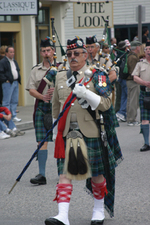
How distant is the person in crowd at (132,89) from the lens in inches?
461

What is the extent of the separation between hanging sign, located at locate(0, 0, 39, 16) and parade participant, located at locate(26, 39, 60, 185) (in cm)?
633

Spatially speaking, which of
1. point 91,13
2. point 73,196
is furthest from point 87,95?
point 91,13

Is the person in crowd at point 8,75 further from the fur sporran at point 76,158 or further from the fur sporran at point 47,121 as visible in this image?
the fur sporran at point 76,158

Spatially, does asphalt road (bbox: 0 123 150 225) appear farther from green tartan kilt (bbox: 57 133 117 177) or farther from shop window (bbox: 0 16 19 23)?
shop window (bbox: 0 16 19 23)

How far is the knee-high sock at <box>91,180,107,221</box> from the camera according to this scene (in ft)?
14.3

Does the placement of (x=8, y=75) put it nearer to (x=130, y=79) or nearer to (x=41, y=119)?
(x=130, y=79)

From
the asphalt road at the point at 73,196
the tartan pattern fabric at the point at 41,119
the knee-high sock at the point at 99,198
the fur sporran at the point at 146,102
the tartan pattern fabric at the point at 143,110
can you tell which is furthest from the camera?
the tartan pattern fabric at the point at 143,110

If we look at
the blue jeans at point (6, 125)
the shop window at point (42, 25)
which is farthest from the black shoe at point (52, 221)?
the shop window at point (42, 25)

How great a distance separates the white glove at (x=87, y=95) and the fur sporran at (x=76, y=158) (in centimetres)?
32

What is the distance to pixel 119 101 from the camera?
13117 millimetres

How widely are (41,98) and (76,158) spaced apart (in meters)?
2.08

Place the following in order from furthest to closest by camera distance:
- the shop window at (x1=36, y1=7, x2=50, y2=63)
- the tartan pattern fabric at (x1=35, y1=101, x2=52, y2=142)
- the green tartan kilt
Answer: the shop window at (x1=36, y1=7, x2=50, y2=63), the tartan pattern fabric at (x1=35, y1=101, x2=52, y2=142), the green tartan kilt

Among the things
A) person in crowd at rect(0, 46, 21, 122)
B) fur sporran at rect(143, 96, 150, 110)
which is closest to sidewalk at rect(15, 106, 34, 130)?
person in crowd at rect(0, 46, 21, 122)

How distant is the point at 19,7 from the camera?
1241 centimetres
